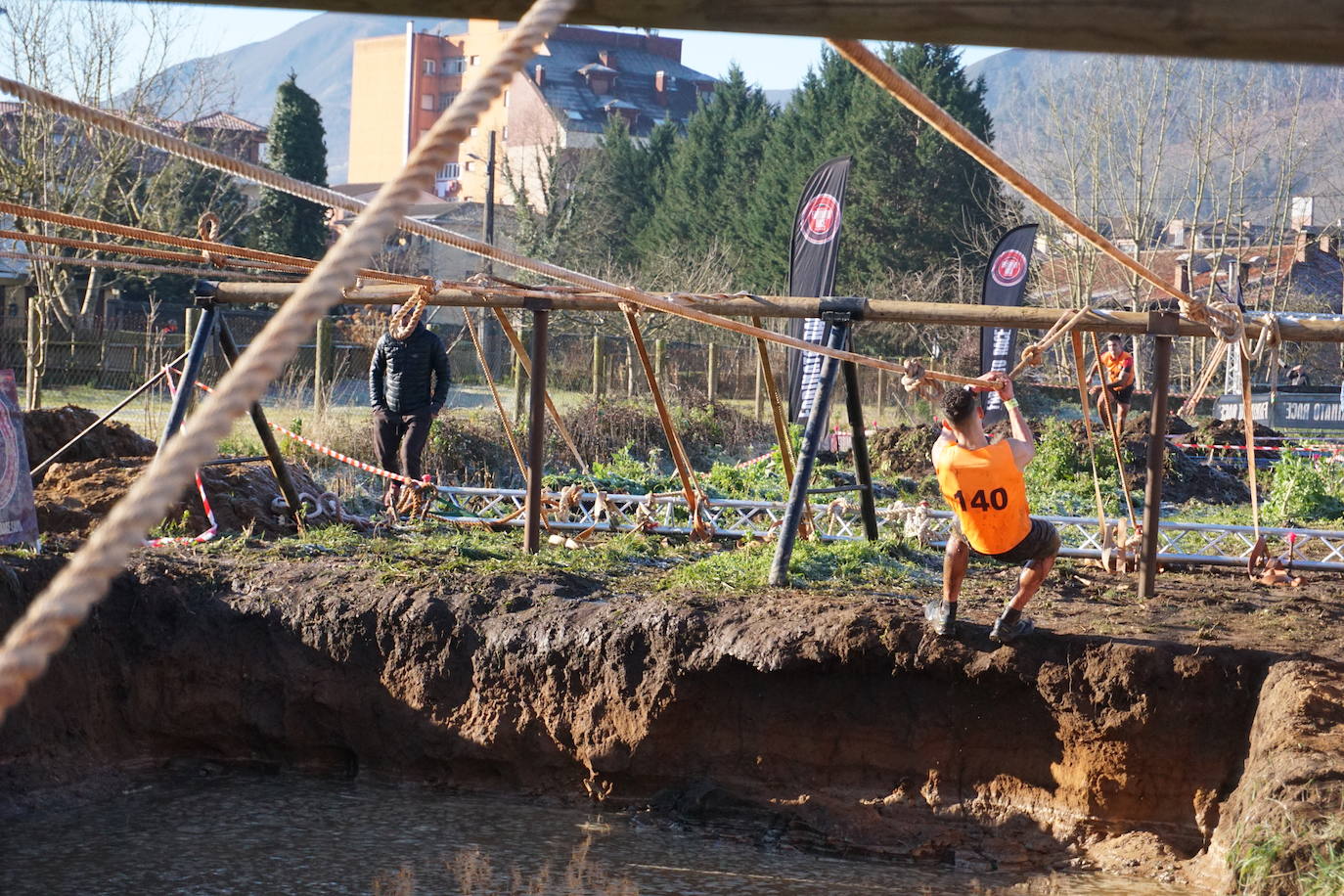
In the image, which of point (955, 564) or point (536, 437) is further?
point (536, 437)

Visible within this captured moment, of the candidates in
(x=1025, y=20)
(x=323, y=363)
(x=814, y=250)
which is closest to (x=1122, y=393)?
(x=814, y=250)

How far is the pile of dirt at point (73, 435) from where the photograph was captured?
40.2 ft

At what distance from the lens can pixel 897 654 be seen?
7.24 metres

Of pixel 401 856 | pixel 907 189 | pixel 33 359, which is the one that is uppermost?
pixel 907 189

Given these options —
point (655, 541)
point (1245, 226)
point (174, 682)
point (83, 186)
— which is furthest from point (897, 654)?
point (1245, 226)

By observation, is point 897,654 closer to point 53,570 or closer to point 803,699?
point 803,699

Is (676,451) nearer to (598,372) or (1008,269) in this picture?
(1008,269)

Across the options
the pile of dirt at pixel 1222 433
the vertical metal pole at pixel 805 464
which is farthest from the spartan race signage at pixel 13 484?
the pile of dirt at pixel 1222 433

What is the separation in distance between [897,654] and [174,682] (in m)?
4.52

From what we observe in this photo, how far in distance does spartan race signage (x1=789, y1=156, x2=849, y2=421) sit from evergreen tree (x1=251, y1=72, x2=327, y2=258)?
28.2 metres

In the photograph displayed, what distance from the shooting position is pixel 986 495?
21.8ft

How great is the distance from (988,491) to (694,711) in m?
2.23

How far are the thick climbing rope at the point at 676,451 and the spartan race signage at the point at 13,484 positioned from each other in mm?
4299

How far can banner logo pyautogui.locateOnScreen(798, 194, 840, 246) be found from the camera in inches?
556
